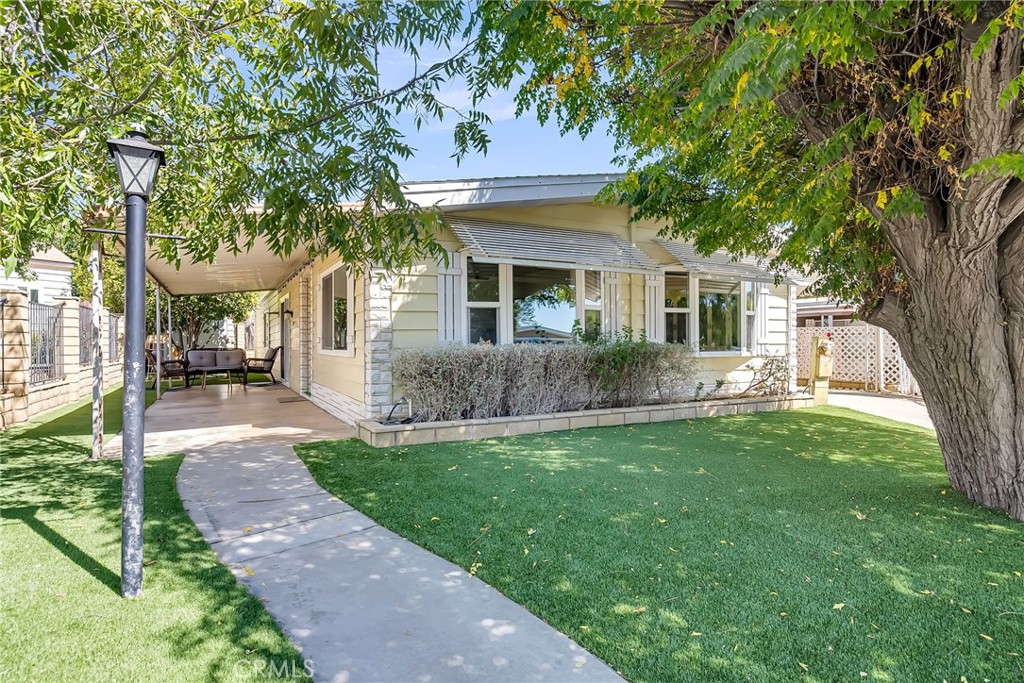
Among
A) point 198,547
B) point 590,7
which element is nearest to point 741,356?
point 590,7

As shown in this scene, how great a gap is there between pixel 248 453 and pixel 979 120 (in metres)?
7.19

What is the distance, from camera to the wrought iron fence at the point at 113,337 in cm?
1555

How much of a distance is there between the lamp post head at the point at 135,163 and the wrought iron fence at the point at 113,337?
50.8ft

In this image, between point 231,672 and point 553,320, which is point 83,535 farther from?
point 553,320

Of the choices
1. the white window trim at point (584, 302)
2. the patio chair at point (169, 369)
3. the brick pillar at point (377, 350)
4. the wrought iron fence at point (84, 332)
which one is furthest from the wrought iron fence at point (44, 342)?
the white window trim at point (584, 302)

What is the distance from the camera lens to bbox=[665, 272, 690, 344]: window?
10.1 metres

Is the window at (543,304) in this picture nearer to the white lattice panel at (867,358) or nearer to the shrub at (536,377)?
the shrub at (536,377)

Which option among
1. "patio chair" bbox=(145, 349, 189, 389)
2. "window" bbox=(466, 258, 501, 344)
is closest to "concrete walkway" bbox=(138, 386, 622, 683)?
"window" bbox=(466, 258, 501, 344)

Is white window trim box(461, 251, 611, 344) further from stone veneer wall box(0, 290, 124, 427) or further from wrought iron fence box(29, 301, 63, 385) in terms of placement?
wrought iron fence box(29, 301, 63, 385)

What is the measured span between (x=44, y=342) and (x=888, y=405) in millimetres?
16424

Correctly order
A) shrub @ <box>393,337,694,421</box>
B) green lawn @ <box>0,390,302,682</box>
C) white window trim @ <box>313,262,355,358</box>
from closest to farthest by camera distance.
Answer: green lawn @ <box>0,390,302,682</box>, shrub @ <box>393,337,694,421</box>, white window trim @ <box>313,262,355,358</box>

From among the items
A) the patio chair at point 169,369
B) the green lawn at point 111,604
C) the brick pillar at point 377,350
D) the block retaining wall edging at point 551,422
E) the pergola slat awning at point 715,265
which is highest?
the pergola slat awning at point 715,265

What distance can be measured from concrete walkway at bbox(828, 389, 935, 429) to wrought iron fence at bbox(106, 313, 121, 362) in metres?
18.7

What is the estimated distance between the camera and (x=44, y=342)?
1001 cm
